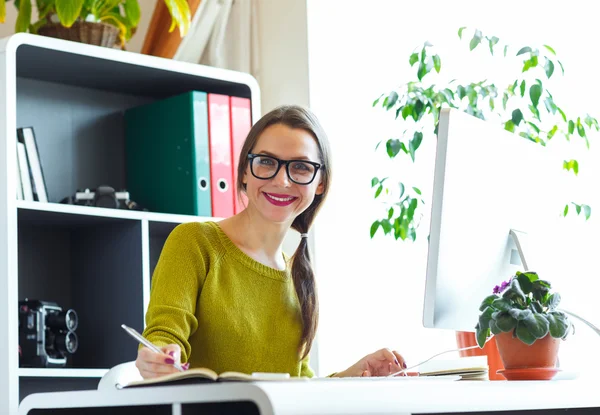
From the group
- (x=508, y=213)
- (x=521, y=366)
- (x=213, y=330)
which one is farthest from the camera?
(x=213, y=330)

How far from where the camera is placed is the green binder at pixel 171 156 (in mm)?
2832

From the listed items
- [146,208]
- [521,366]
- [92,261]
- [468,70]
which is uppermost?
[468,70]

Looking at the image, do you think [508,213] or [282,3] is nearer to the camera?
[508,213]

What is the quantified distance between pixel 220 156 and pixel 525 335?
1712mm

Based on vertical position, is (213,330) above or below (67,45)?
below

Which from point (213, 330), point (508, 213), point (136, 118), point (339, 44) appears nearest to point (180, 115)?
point (136, 118)

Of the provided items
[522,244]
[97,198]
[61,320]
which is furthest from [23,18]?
[522,244]

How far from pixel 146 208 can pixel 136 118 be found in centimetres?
32

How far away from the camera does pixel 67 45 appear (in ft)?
8.57

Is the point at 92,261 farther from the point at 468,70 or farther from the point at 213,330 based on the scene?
the point at 468,70

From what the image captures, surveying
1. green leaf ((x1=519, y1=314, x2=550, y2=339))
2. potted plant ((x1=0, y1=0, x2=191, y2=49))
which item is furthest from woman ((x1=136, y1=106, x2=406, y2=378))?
potted plant ((x1=0, y1=0, x2=191, y2=49))

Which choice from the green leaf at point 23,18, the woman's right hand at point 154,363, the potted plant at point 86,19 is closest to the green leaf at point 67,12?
the potted plant at point 86,19

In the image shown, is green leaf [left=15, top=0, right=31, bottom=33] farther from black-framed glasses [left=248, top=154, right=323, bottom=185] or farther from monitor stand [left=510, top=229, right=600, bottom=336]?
monitor stand [left=510, top=229, right=600, bottom=336]

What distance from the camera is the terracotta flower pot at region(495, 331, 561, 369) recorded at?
1344mm
